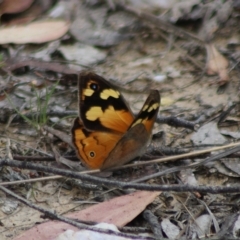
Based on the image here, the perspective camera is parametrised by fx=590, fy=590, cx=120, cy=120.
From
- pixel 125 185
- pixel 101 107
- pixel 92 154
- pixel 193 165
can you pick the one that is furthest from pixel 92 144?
pixel 193 165

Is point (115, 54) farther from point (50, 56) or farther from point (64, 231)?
point (64, 231)

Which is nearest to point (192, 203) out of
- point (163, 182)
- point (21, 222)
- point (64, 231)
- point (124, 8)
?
point (163, 182)

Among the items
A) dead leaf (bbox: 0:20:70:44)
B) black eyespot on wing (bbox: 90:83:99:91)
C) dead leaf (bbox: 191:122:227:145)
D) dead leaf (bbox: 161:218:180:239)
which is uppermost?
black eyespot on wing (bbox: 90:83:99:91)

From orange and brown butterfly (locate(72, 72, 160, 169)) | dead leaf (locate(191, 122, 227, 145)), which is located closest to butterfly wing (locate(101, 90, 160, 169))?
orange and brown butterfly (locate(72, 72, 160, 169))

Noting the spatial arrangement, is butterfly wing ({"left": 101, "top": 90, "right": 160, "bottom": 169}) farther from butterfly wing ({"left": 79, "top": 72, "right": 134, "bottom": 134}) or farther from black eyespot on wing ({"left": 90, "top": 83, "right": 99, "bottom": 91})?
black eyespot on wing ({"left": 90, "top": 83, "right": 99, "bottom": 91})

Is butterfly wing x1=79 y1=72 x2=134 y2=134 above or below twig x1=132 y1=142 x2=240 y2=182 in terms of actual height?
above

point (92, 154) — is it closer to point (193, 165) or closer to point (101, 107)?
point (101, 107)

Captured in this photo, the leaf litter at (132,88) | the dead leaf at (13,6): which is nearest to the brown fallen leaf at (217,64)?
the leaf litter at (132,88)
